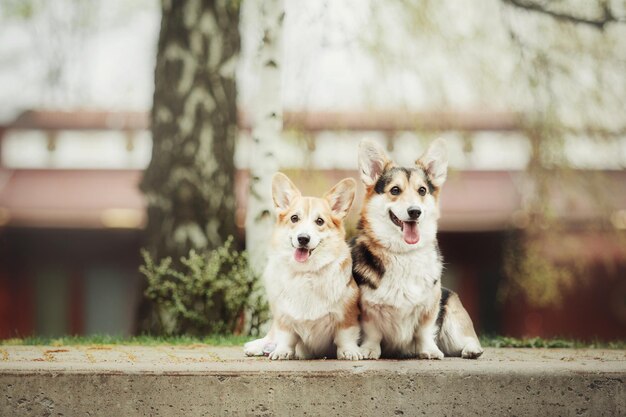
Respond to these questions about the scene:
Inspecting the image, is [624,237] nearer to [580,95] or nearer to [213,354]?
[580,95]

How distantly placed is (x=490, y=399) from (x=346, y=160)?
6.90m

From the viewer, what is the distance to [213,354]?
476 centimetres

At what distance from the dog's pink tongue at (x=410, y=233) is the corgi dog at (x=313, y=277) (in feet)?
1.11

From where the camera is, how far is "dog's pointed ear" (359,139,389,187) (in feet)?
13.7

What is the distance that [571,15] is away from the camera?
7863 millimetres

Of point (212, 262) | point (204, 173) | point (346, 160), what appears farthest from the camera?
point (346, 160)

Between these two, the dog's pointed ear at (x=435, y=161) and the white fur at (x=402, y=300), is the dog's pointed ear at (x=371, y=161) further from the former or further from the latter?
the white fur at (x=402, y=300)

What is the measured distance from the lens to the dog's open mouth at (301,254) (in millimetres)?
3990

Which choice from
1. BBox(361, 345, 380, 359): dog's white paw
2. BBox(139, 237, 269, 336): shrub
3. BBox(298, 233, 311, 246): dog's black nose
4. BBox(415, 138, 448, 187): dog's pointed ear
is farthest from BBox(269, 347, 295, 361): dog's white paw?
BBox(139, 237, 269, 336): shrub

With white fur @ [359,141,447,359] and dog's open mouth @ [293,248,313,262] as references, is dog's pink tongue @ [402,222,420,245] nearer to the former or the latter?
white fur @ [359,141,447,359]

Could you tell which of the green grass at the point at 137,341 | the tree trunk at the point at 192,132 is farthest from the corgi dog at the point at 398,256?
the tree trunk at the point at 192,132

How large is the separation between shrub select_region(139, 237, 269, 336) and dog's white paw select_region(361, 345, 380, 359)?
2.40 m

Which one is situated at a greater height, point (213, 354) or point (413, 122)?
point (413, 122)

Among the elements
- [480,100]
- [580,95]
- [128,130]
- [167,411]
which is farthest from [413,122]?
[128,130]
